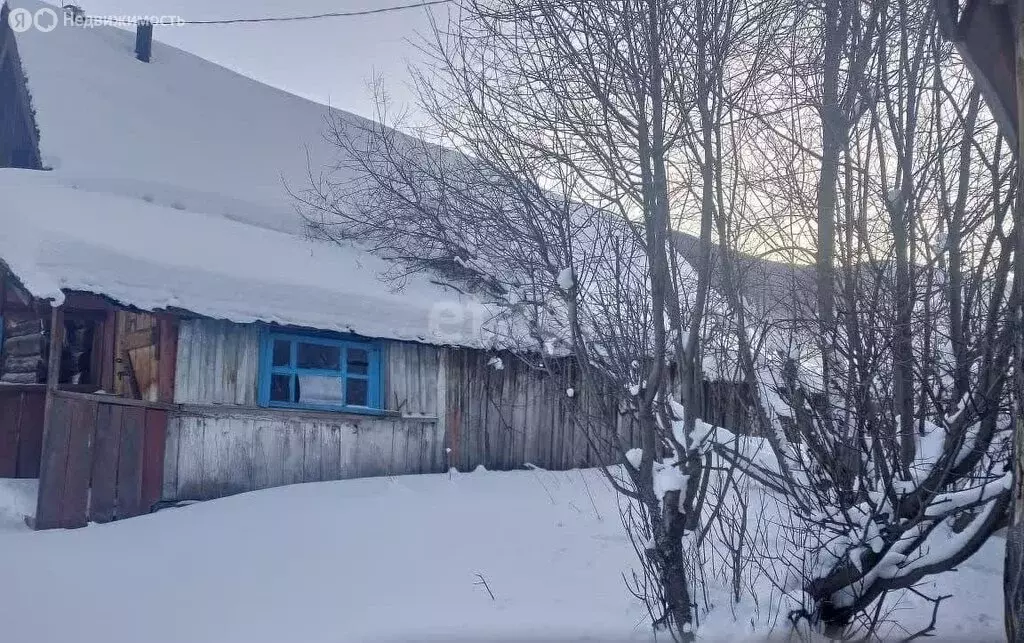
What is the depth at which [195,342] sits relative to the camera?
9695 millimetres

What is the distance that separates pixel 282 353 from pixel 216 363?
0.92 metres

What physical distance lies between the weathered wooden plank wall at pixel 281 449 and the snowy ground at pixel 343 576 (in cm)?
53

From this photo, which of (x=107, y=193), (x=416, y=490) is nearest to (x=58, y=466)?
(x=416, y=490)

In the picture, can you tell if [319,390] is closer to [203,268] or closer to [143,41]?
[203,268]

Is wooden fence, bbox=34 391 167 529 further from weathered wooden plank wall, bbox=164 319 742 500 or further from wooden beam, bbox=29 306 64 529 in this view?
weathered wooden plank wall, bbox=164 319 742 500

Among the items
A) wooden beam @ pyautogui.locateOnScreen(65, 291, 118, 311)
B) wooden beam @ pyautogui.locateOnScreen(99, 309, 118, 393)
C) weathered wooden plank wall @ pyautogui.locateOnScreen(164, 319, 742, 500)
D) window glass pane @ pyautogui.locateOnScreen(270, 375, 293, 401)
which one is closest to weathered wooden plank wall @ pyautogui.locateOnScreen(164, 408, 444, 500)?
weathered wooden plank wall @ pyautogui.locateOnScreen(164, 319, 742, 500)

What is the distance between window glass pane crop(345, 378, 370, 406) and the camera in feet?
36.2

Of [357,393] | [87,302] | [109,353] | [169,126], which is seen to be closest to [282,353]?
[357,393]

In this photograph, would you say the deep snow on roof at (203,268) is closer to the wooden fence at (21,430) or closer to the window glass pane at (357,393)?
the window glass pane at (357,393)

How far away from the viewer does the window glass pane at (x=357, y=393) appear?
11.0m

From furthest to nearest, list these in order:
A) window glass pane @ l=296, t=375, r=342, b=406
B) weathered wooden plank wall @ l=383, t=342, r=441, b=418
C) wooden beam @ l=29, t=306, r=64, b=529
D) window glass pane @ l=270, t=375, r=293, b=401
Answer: weathered wooden plank wall @ l=383, t=342, r=441, b=418
window glass pane @ l=296, t=375, r=342, b=406
window glass pane @ l=270, t=375, r=293, b=401
wooden beam @ l=29, t=306, r=64, b=529

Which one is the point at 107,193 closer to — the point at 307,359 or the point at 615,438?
the point at 307,359

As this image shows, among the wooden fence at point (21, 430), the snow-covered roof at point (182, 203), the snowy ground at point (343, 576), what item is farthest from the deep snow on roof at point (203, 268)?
the snowy ground at point (343, 576)

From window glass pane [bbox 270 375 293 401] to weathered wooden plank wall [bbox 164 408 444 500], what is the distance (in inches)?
11.4
